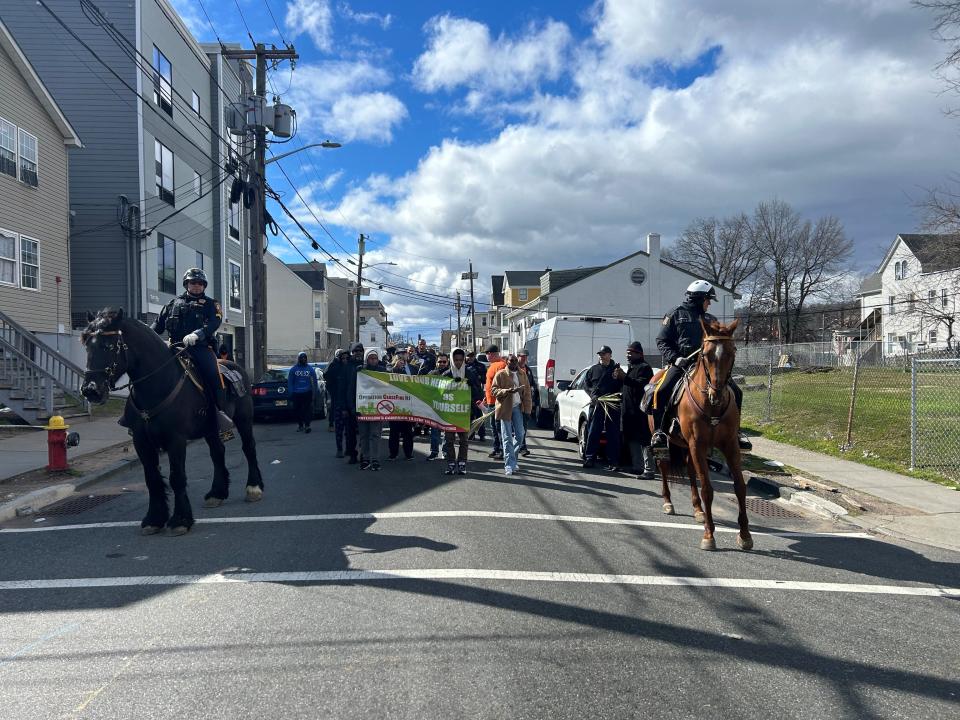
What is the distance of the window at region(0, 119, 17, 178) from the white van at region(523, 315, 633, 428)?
15391mm

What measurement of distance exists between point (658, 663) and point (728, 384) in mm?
3410

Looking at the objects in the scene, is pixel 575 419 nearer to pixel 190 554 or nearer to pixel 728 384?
pixel 728 384

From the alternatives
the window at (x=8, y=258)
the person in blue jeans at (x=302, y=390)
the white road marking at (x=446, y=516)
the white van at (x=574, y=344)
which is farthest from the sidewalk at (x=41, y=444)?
the white van at (x=574, y=344)

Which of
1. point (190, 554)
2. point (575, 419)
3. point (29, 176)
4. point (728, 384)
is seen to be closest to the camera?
point (190, 554)

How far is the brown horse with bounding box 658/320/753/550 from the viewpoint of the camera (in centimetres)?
605

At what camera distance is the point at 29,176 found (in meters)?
18.9

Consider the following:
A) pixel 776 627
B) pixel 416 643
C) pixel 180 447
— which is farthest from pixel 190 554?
pixel 776 627

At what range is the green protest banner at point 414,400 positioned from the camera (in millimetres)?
10562

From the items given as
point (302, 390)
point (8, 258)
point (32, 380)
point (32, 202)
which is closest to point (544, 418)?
point (302, 390)

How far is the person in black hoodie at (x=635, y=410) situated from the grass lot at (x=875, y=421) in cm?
384

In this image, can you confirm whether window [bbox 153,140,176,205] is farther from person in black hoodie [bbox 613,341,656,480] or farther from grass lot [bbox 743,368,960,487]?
grass lot [bbox 743,368,960,487]

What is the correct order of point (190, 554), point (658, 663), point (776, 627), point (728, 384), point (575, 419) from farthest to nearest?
point (575, 419) → point (728, 384) → point (190, 554) → point (776, 627) → point (658, 663)

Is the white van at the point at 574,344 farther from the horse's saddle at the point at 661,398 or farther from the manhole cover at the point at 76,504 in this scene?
the manhole cover at the point at 76,504

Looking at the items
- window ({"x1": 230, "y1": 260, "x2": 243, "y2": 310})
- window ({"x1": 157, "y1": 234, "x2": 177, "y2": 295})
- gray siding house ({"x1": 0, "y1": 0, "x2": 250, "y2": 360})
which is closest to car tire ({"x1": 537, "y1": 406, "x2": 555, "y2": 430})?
gray siding house ({"x1": 0, "y1": 0, "x2": 250, "y2": 360})
